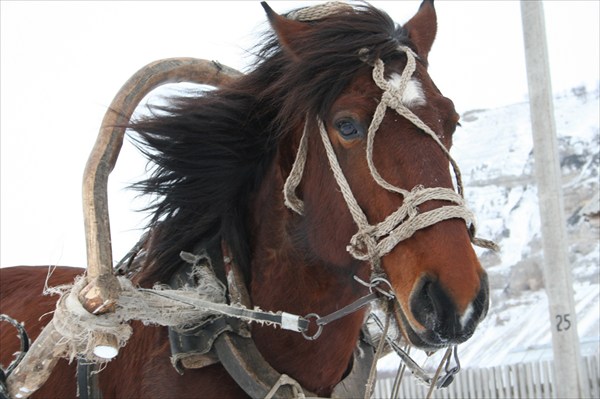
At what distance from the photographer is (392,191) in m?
2.44

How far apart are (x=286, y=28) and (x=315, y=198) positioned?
68cm

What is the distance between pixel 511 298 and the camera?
74.2 ft

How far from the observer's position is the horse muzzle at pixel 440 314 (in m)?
2.17

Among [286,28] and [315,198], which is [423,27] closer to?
[286,28]

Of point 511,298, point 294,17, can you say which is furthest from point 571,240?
point 294,17

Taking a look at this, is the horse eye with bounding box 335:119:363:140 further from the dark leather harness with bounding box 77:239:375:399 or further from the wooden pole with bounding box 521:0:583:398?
the wooden pole with bounding box 521:0:583:398

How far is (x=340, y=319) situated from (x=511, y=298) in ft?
68.3

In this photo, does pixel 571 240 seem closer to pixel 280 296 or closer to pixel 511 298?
pixel 511 298

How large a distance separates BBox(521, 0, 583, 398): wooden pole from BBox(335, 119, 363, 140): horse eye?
494 centimetres

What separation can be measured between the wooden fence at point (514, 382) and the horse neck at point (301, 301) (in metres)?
8.06

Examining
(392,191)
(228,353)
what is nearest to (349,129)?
(392,191)

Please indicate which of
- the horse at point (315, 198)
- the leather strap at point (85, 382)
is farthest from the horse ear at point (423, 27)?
the leather strap at point (85, 382)

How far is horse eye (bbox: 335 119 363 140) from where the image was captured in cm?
262

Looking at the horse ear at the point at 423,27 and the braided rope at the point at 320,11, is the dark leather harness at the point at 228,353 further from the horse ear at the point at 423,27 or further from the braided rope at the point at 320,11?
the horse ear at the point at 423,27
